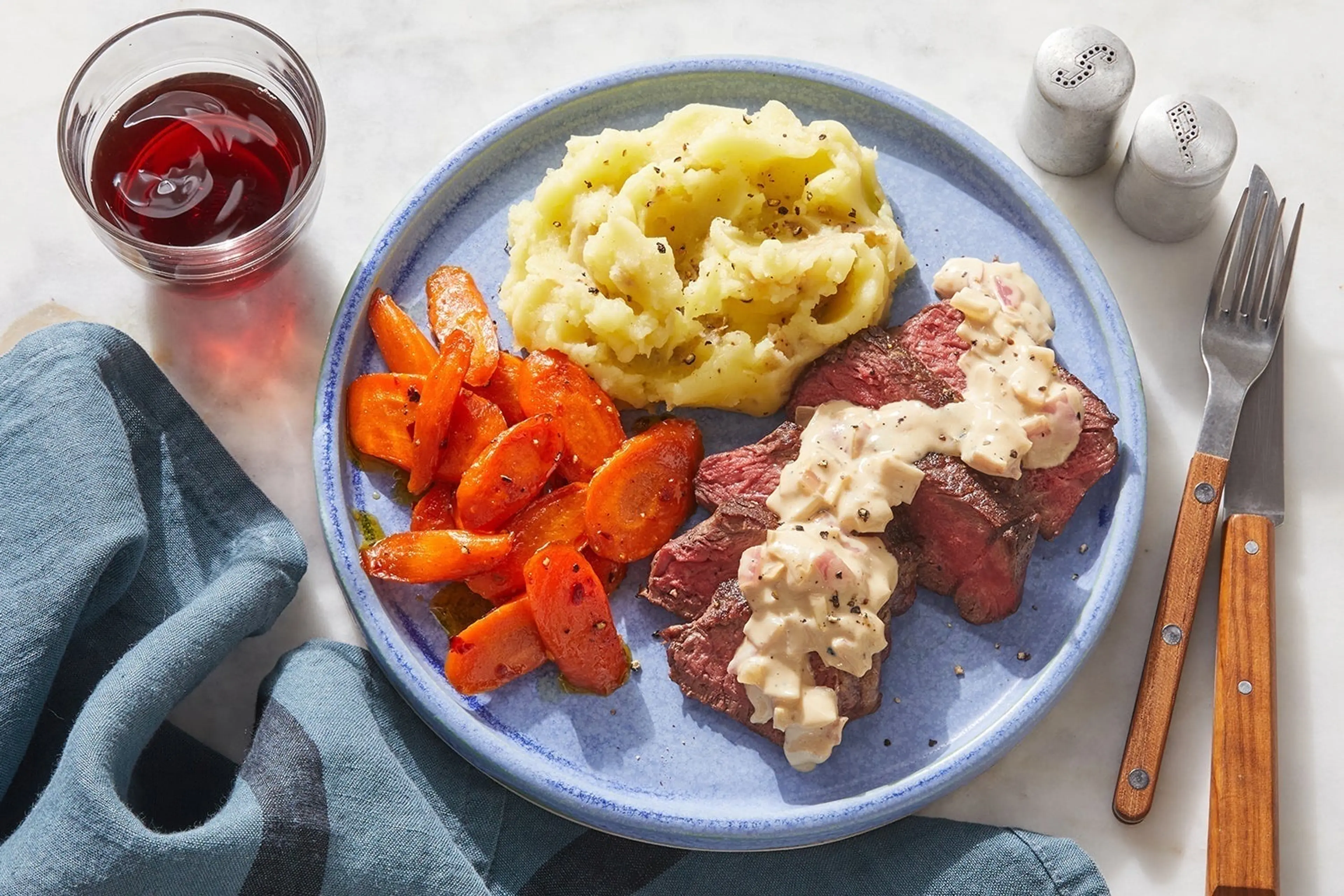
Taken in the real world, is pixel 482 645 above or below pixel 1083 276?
below

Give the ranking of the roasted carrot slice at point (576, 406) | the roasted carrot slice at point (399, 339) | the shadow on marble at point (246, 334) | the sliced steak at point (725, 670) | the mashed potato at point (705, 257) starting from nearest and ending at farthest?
the sliced steak at point (725, 670) < the mashed potato at point (705, 257) < the roasted carrot slice at point (576, 406) < the roasted carrot slice at point (399, 339) < the shadow on marble at point (246, 334)

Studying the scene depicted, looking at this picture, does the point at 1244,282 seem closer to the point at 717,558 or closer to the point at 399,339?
the point at 717,558

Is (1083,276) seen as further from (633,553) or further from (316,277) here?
(316,277)

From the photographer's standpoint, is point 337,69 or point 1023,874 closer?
point 1023,874

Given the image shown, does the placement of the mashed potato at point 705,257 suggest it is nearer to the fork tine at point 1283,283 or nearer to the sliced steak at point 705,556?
the sliced steak at point 705,556

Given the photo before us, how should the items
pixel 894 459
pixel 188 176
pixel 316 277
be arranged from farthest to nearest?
pixel 316 277, pixel 188 176, pixel 894 459

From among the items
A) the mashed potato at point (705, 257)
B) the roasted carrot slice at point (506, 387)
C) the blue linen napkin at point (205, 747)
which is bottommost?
the blue linen napkin at point (205, 747)

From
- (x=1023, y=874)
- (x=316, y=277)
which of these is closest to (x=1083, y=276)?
(x=1023, y=874)

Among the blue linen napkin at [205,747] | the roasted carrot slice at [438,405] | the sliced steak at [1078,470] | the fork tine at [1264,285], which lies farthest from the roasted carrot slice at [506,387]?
the fork tine at [1264,285]
